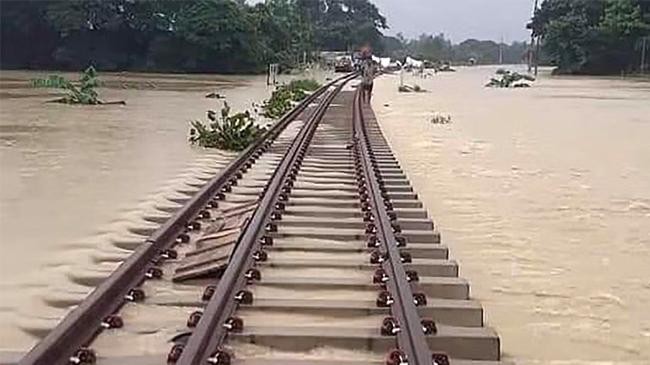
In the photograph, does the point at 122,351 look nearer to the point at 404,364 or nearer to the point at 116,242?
the point at 404,364

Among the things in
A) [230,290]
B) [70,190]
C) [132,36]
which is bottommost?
[70,190]

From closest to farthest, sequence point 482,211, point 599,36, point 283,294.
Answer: point 283,294 < point 482,211 < point 599,36

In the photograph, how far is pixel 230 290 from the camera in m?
5.49

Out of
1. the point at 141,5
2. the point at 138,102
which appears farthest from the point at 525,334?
the point at 141,5

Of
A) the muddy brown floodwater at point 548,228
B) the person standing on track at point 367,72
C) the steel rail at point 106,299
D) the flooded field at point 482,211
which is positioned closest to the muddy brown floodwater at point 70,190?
the flooded field at point 482,211

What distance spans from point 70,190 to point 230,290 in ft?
21.3

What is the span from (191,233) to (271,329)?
3.18 meters

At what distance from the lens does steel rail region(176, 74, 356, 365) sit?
4.36m

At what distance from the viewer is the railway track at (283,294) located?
4617 millimetres

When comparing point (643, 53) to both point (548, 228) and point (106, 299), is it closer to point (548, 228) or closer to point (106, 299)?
point (548, 228)

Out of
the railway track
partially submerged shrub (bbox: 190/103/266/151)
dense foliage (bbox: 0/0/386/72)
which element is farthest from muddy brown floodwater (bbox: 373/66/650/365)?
dense foliage (bbox: 0/0/386/72)

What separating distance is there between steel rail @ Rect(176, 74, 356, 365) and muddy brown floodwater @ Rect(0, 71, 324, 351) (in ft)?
3.32

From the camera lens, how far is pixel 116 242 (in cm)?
807

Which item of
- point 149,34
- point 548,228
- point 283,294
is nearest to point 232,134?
point 548,228
